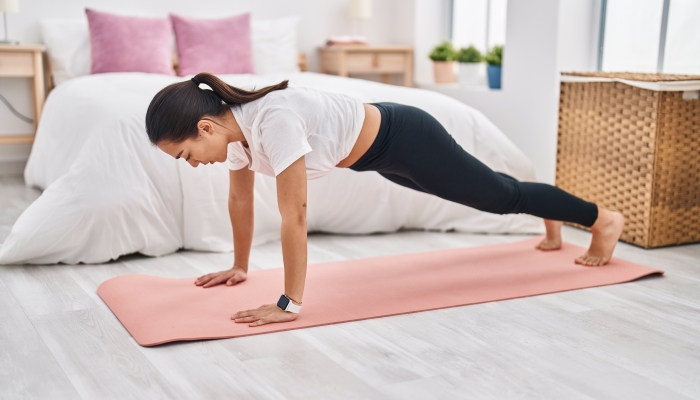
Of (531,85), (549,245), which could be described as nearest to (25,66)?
(531,85)

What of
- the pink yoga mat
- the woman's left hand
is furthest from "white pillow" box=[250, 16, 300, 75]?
the woman's left hand

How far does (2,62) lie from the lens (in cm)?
411

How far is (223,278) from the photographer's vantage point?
227 centimetres

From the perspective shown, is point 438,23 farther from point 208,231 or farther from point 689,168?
point 208,231

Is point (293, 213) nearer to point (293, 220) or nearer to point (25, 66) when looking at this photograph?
point (293, 220)

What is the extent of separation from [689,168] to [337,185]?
1.37 meters

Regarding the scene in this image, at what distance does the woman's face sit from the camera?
6.08 ft

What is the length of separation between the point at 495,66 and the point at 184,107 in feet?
9.33

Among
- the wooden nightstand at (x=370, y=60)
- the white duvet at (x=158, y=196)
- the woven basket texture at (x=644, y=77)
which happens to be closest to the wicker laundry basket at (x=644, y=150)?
the woven basket texture at (x=644, y=77)

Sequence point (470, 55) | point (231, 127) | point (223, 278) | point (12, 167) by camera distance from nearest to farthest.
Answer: point (231, 127) < point (223, 278) < point (12, 167) < point (470, 55)

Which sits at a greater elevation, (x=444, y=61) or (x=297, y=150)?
(x=444, y=61)

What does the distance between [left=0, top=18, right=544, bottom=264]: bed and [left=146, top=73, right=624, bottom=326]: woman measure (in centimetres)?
47

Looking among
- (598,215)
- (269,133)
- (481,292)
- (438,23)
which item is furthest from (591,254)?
(438,23)

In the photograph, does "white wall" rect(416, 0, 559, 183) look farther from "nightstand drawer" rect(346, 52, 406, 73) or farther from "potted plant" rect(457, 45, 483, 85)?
"nightstand drawer" rect(346, 52, 406, 73)
